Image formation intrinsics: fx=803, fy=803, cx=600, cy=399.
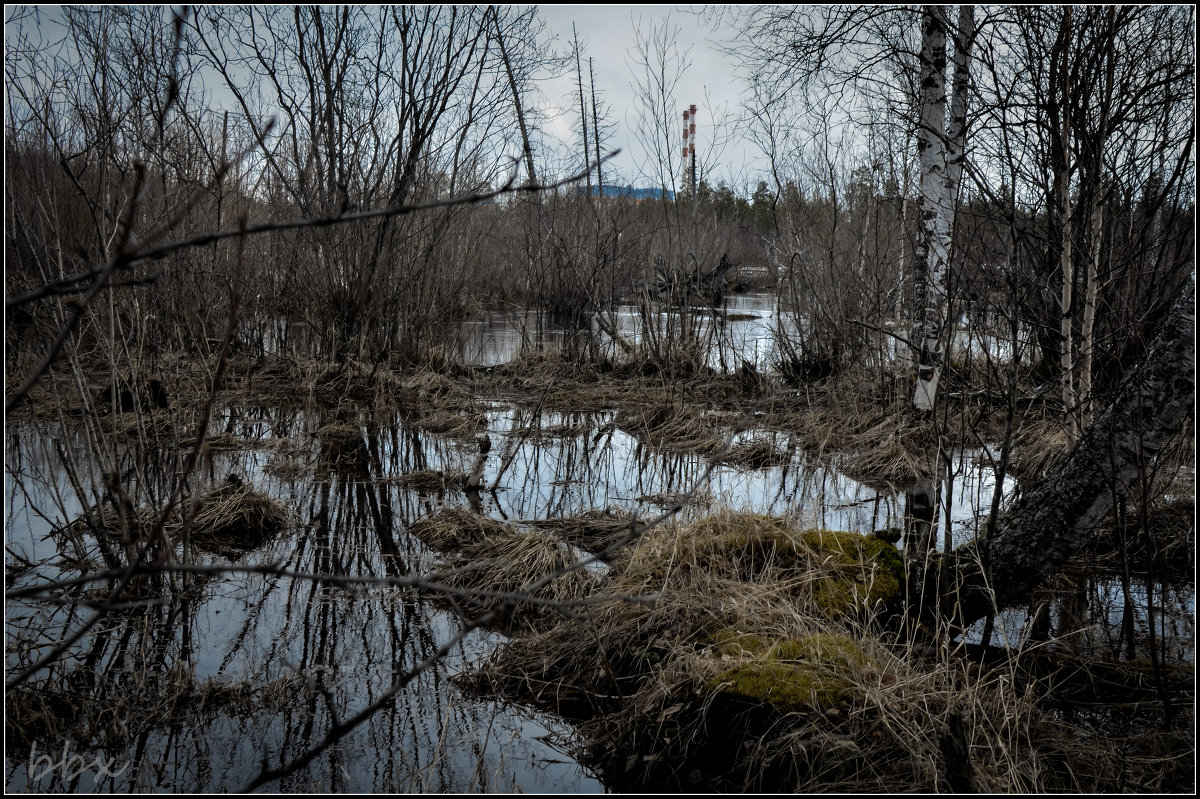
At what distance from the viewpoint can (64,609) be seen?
3979 millimetres

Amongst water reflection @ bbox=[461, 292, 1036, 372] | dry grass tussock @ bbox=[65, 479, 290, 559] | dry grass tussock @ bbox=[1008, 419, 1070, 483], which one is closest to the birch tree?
water reflection @ bbox=[461, 292, 1036, 372]

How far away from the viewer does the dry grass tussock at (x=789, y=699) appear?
2738 millimetres

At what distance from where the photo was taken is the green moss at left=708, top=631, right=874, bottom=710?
293cm

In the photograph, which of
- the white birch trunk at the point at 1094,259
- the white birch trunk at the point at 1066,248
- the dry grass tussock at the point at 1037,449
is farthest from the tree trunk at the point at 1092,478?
the dry grass tussock at the point at 1037,449

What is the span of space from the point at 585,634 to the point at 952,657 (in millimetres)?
1628

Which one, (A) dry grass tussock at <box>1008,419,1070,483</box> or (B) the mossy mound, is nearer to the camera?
(B) the mossy mound

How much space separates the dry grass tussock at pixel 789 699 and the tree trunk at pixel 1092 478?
0.44 meters

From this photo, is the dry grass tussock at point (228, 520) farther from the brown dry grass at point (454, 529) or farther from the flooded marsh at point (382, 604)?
the brown dry grass at point (454, 529)

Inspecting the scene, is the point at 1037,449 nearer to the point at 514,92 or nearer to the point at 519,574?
the point at 519,574

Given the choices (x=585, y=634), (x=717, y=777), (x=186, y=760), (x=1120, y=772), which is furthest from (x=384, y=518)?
(x=1120, y=772)

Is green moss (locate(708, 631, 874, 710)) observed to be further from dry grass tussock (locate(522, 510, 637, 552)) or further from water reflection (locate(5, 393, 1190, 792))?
dry grass tussock (locate(522, 510, 637, 552))

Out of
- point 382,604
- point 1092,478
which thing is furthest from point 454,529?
point 1092,478

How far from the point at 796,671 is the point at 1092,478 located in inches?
60.7

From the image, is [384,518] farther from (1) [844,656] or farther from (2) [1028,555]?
(2) [1028,555]
